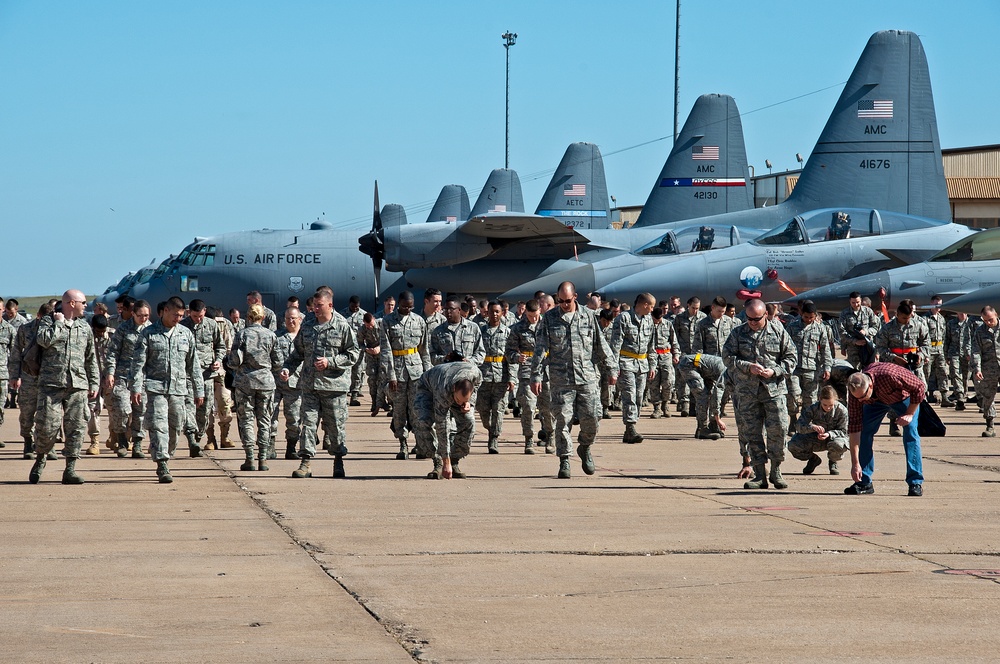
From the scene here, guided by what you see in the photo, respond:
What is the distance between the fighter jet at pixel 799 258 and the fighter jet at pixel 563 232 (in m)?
2.28

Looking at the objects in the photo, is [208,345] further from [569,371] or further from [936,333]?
[936,333]

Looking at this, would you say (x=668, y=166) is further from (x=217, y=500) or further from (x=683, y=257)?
(x=217, y=500)

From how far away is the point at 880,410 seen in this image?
9.76 m

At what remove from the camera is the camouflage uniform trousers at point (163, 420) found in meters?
10.4

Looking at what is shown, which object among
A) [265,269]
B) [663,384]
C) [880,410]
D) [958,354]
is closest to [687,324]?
Answer: [663,384]

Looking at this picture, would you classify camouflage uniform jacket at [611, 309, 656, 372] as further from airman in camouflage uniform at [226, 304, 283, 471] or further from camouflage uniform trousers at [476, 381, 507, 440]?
airman in camouflage uniform at [226, 304, 283, 471]

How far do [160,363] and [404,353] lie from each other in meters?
3.39

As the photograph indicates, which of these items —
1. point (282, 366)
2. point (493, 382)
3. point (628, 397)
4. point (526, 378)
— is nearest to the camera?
point (282, 366)

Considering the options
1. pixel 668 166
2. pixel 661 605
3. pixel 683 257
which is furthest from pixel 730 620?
pixel 668 166

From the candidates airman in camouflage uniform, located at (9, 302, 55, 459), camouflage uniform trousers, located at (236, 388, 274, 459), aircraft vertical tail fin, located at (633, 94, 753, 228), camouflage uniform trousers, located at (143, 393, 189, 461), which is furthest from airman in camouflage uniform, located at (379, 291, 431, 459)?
aircraft vertical tail fin, located at (633, 94, 753, 228)

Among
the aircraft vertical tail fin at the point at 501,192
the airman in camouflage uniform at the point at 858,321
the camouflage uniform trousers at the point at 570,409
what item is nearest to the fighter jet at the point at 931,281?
the airman in camouflage uniform at the point at 858,321

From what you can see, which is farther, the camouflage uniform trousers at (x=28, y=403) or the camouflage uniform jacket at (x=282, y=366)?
the camouflage uniform trousers at (x=28, y=403)

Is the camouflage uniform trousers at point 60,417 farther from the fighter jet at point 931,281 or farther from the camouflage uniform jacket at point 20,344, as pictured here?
the fighter jet at point 931,281

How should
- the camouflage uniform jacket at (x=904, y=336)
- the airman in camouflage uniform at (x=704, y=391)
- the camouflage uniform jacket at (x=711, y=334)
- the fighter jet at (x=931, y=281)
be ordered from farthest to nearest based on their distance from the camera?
the fighter jet at (x=931, y=281) → the camouflage uniform jacket at (x=904, y=336) → the camouflage uniform jacket at (x=711, y=334) → the airman in camouflage uniform at (x=704, y=391)
